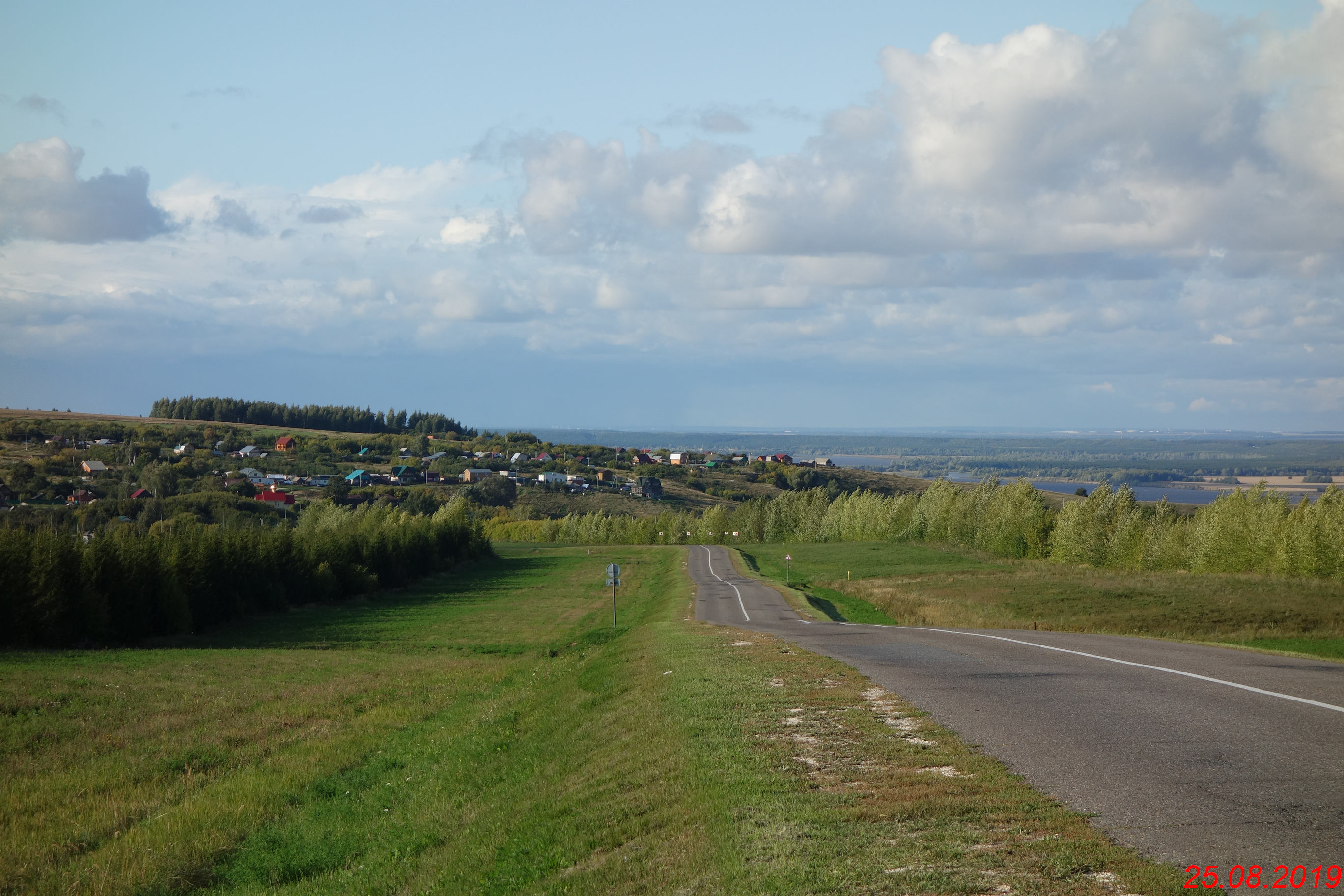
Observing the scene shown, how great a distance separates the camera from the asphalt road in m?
6.71

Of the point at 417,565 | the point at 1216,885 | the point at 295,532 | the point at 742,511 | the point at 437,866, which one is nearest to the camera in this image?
the point at 1216,885

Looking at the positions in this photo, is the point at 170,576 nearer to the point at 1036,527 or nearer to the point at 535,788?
the point at 535,788

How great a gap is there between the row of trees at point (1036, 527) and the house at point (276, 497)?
34466 millimetres

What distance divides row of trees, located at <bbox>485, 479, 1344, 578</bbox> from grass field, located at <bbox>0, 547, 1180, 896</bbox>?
53794mm

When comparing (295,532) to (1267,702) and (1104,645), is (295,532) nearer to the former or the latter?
(1104,645)

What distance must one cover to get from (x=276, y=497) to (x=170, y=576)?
9583 centimetres

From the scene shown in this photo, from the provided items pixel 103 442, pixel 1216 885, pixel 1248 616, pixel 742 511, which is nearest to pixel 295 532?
pixel 1248 616

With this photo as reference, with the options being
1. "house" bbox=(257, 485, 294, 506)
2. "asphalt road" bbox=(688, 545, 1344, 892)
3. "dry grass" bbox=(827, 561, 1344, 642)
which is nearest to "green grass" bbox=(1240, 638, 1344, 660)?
"dry grass" bbox=(827, 561, 1344, 642)

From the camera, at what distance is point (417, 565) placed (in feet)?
281

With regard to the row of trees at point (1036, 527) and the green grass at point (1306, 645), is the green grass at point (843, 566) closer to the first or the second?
the row of trees at point (1036, 527)

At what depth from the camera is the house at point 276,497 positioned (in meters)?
132

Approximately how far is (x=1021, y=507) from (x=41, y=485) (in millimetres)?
121225

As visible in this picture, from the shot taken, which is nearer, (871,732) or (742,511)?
(871,732)

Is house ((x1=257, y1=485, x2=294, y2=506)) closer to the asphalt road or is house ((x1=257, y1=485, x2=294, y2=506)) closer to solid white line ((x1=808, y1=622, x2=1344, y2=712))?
solid white line ((x1=808, y1=622, x2=1344, y2=712))
